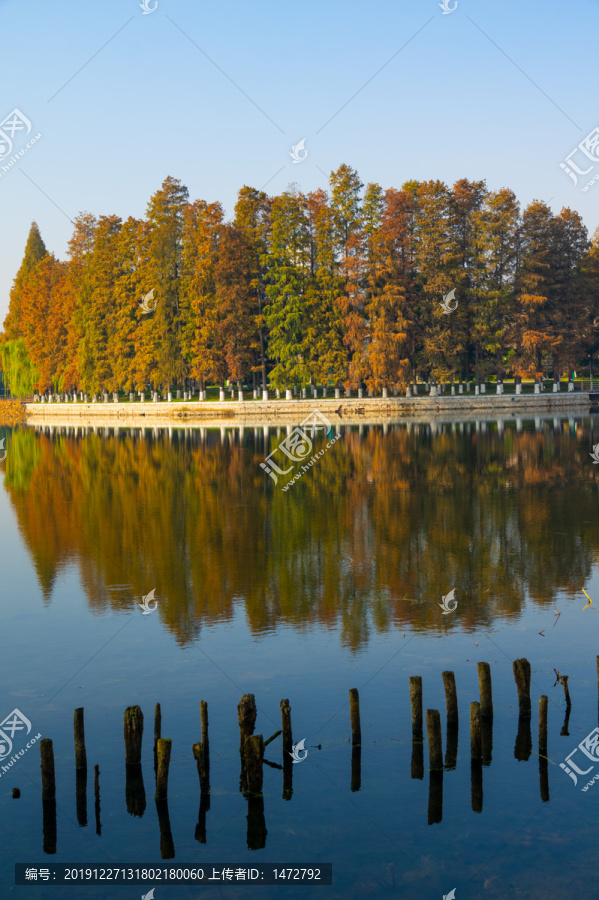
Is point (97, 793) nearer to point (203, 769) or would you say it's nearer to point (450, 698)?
point (203, 769)

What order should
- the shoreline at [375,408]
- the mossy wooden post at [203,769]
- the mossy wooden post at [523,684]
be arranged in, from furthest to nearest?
1. the shoreline at [375,408]
2. the mossy wooden post at [523,684]
3. the mossy wooden post at [203,769]

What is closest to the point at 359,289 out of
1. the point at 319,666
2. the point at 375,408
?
the point at 375,408

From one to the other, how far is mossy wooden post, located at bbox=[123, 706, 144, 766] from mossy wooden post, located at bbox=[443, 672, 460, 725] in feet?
12.5

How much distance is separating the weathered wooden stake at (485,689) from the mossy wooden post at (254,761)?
2.99m

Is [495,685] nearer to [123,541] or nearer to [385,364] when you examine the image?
[123,541]

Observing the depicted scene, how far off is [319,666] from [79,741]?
221 inches

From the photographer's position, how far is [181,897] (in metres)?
10.4

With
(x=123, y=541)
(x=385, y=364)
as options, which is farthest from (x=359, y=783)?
(x=385, y=364)

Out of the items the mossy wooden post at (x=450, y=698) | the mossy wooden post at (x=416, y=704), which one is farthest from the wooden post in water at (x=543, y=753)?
the mossy wooden post at (x=416, y=704)

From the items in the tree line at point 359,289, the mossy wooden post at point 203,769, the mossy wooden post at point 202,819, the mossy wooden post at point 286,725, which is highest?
the tree line at point 359,289

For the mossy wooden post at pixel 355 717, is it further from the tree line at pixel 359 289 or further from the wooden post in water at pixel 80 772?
the tree line at pixel 359 289

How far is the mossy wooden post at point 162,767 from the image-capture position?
34.3 ft

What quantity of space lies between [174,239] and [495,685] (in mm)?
85102

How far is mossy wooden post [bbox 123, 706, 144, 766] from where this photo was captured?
11219mm
